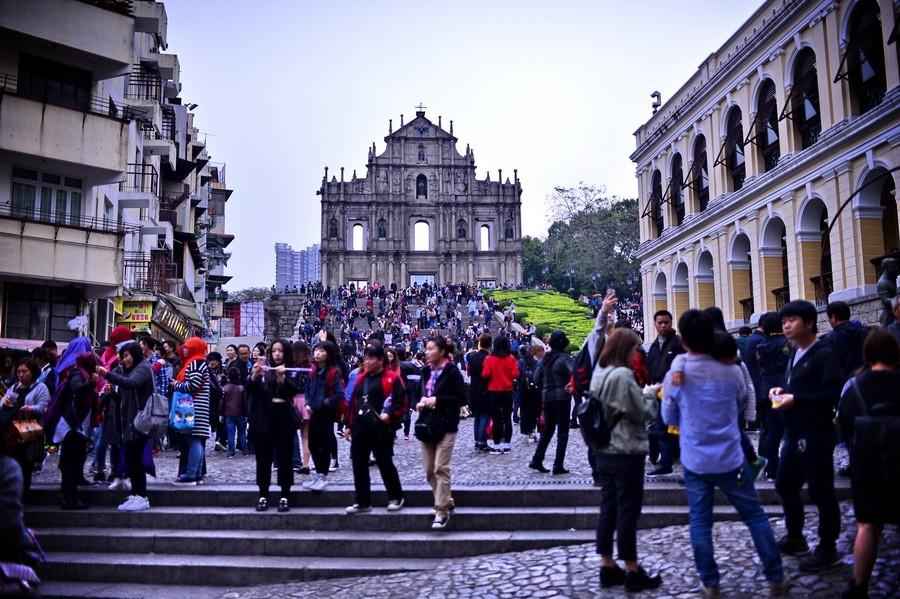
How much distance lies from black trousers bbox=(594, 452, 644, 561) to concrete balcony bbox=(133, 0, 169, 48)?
23142 millimetres

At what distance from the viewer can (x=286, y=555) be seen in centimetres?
695

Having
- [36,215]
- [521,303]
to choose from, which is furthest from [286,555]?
[521,303]

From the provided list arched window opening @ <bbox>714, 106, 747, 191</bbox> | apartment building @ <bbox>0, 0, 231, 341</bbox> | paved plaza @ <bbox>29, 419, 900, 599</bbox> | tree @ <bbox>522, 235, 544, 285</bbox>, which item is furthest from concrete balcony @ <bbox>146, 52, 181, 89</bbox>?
tree @ <bbox>522, 235, 544, 285</bbox>

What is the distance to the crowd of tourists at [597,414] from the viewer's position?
477 cm

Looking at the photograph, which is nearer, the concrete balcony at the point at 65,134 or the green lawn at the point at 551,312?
the concrete balcony at the point at 65,134

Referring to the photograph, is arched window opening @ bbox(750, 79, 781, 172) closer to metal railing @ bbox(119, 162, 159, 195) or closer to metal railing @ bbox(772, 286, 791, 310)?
metal railing @ bbox(772, 286, 791, 310)

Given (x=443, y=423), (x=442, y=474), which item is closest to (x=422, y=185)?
(x=443, y=423)

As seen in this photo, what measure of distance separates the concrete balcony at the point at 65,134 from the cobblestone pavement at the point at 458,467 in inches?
303

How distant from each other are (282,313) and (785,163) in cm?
3934

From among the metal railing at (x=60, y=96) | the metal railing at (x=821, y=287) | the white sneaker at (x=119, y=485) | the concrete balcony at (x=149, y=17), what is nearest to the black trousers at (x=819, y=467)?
the white sneaker at (x=119, y=485)

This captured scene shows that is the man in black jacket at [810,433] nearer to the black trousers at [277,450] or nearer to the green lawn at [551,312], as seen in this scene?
the black trousers at [277,450]

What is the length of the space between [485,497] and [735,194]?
55.9 ft

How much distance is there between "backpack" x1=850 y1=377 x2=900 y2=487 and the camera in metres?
4.35

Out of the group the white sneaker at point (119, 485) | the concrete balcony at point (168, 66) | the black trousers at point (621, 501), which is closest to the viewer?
the black trousers at point (621, 501)
